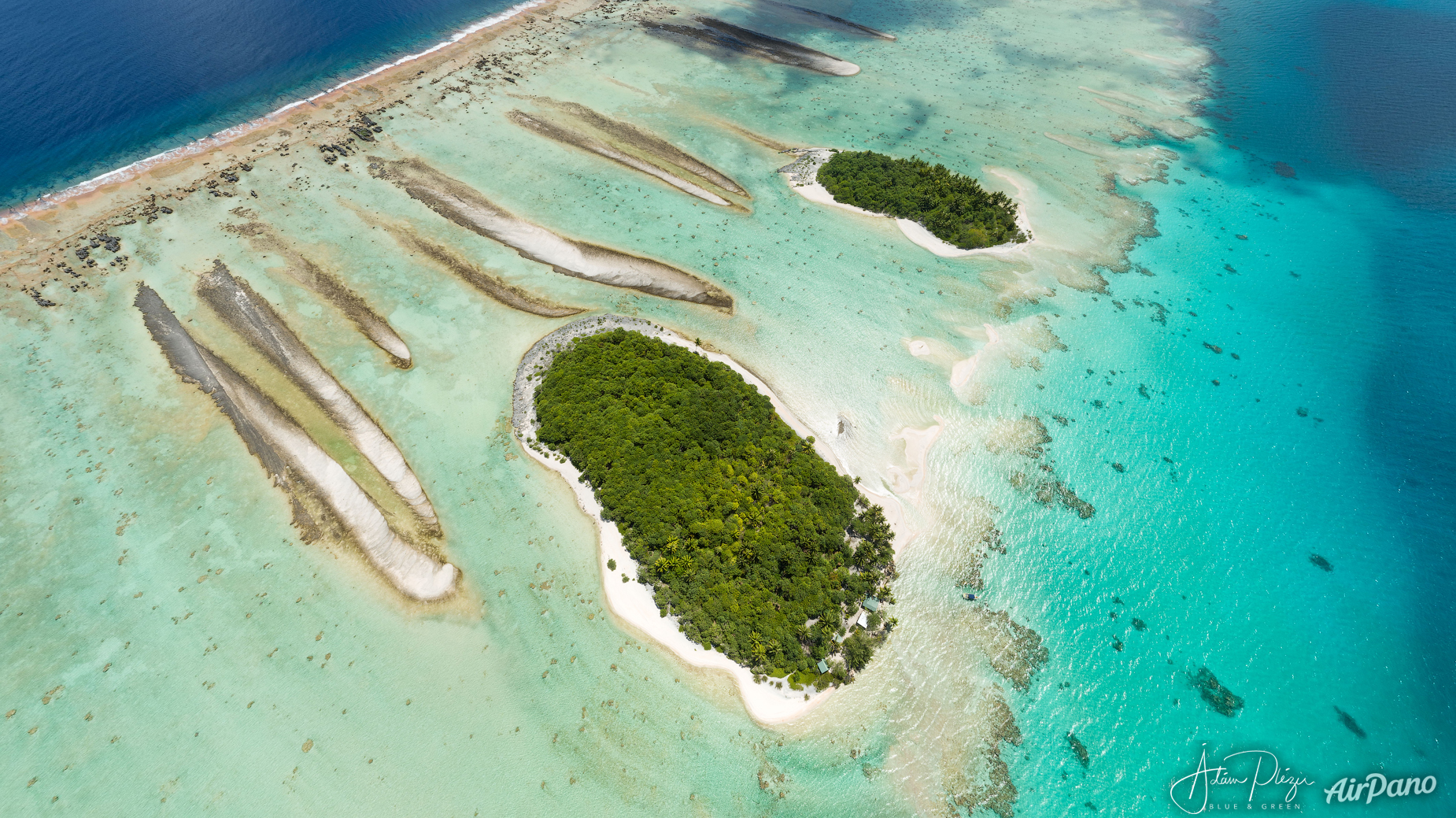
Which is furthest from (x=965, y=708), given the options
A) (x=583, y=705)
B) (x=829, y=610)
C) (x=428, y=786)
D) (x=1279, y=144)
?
(x=1279, y=144)

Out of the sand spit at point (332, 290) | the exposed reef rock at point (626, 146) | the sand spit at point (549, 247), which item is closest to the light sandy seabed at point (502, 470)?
the sand spit at point (332, 290)

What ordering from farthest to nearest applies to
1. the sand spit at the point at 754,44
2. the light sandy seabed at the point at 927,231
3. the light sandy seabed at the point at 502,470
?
the sand spit at the point at 754,44 < the light sandy seabed at the point at 927,231 < the light sandy seabed at the point at 502,470

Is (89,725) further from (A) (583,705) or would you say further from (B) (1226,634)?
(B) (1226,634)

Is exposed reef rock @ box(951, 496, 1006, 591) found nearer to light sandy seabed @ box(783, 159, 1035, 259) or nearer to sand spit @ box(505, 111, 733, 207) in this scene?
light sandy seabed @ box(783, 159, 1035, 259)

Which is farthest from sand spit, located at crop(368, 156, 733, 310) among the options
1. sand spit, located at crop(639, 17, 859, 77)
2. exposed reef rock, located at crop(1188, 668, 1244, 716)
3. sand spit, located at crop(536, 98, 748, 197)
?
sand spit, located at crop(639, 17, 859, 77)

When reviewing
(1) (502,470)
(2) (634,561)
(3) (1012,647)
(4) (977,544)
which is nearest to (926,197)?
(4) (977,544)

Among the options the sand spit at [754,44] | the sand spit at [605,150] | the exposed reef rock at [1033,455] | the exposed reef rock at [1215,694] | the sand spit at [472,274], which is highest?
the sand spit at [754,44]

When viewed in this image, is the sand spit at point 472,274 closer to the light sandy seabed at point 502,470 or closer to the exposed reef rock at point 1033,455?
the light sandy seabed at point 502,470
